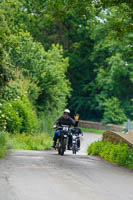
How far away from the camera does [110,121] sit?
185 ft

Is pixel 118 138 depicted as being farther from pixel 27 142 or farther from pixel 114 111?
pixel 114 111

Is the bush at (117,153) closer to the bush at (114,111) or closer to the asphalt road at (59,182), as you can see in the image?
the asphalt road at (59,182)

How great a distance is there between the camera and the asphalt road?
354 inches

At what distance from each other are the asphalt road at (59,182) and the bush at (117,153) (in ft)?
4.90

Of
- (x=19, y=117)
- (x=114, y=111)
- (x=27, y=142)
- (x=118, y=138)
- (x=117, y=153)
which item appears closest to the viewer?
(x=117, y=153)

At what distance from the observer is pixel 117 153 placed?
1619 cm

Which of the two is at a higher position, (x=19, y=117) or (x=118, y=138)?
(x=19, y=117)

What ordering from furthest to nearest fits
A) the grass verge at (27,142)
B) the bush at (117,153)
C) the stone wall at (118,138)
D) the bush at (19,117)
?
1. the bush at (19,117)
2. the grass verge at (27,142)
3. the stone wall at (118,138)
4. the bush at (117,153)

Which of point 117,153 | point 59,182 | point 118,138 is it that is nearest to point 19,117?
point 118,138

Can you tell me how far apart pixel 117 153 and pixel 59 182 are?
6182 millimetres

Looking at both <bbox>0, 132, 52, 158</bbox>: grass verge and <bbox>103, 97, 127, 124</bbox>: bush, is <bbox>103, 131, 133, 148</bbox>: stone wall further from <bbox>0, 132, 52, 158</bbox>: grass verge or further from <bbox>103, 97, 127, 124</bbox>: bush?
<bbox>103, 97, 127, 124</bbox>: bush

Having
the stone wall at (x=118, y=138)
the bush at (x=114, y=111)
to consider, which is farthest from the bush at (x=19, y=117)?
the bush at (x=114, y=111)

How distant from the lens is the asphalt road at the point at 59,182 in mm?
8984

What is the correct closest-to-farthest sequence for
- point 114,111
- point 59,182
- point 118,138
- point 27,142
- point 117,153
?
point 59,182
point 117,153
point 118,138
point 27,142
point 114,111
